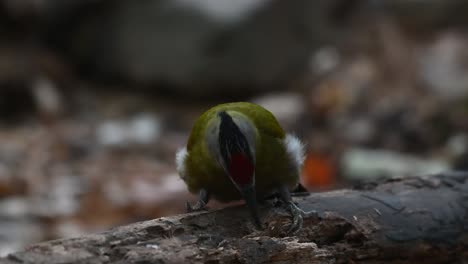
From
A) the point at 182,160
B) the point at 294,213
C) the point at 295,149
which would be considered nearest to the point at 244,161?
the point at 294,213

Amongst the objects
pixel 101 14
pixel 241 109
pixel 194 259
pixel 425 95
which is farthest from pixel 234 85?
pixel 194 259

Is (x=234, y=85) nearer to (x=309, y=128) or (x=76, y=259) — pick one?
(x=309, y=128)

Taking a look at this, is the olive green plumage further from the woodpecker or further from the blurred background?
the blurred background

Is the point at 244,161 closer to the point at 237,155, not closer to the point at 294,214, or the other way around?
the point at 237,155

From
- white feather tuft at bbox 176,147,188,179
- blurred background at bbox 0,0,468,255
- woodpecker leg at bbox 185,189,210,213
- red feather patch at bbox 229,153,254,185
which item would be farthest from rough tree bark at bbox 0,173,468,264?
blurred background at bbox 0,0,468,255

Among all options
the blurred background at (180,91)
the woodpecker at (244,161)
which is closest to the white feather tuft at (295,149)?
the woodpecker at (244,161)

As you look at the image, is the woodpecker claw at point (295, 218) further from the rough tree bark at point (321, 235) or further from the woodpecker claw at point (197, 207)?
the woodpecker claw at point (197, 207)
